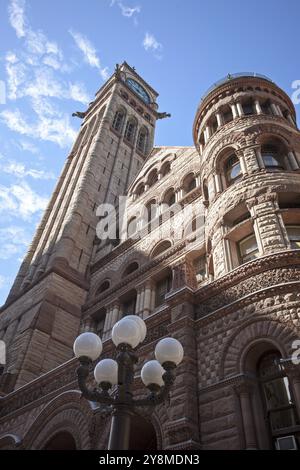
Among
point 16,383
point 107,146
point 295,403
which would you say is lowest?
point 295,403

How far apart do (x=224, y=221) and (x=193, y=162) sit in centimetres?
967

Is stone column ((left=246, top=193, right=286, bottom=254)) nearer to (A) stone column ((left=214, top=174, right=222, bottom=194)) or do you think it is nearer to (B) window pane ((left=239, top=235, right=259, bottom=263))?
(B) window pane ((left=239, top=235, right=259, bottom=263))

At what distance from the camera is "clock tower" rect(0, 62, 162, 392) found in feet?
61.8

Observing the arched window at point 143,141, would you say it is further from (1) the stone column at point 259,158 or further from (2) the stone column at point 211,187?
(1) the stone column at point 259,158

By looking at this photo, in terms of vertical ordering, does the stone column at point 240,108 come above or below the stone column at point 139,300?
above

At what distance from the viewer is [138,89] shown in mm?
50906

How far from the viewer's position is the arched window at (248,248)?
12.6 m

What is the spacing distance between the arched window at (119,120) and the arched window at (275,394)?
109 ft

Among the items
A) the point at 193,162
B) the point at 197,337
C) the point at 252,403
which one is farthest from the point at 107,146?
the point at 252,403

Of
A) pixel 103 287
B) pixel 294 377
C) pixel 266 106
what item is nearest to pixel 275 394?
pixel 294 377

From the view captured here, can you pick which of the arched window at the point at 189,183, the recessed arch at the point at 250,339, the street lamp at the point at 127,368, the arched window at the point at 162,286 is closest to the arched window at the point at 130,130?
the arched window at the point at 189,183

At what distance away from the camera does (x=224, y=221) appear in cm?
1396

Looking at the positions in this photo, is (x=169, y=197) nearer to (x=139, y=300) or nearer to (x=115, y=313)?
(x=139, y=300)
